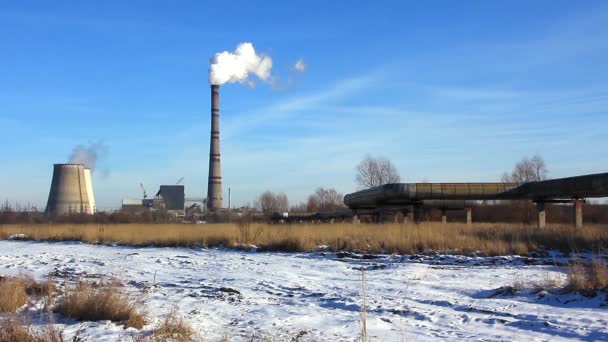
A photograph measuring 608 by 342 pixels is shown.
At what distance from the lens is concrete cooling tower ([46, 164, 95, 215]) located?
6862cm

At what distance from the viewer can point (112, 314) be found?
7.64 m

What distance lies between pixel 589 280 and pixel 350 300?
13.3ft

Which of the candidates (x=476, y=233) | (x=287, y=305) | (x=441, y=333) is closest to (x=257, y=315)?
(x=287, y=305)

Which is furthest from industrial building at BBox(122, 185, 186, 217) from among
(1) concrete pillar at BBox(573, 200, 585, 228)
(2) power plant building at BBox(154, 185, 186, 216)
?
(1) concrete pillar at BBox(573, 200, 585, 228)

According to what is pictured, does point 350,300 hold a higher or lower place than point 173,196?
lower

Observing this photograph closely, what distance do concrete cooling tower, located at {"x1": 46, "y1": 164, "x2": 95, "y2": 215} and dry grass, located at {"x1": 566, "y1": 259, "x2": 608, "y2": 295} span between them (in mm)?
66589

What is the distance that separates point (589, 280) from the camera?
9773 mm

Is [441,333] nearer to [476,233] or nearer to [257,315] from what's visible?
[257,315]

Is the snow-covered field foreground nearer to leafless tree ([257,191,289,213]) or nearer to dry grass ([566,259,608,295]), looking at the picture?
dry grass ([566,259,608,295])

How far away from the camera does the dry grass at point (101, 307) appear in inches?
298

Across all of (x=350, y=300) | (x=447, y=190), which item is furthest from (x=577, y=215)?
(x=350, y=300)

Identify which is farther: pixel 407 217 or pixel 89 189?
pixel 89 189

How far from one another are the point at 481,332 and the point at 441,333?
50 cm

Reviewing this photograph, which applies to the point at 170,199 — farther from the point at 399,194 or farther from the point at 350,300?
the point at 350,300
